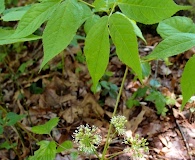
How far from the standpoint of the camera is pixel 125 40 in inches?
33.0

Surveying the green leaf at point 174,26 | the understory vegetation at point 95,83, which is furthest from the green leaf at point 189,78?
the green leaf at point 174,26

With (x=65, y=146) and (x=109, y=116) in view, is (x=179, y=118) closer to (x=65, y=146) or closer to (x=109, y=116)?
(x=109, y=116)

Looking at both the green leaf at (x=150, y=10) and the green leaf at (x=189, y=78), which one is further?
the green leaf at (x=189, y=78)

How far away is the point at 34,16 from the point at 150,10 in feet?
1.15

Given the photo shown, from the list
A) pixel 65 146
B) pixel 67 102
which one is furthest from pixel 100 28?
pixel 67 102

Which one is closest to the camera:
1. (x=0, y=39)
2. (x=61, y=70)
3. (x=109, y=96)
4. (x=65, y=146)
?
(x=0, y=39)

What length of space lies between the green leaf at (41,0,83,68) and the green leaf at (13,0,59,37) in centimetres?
3

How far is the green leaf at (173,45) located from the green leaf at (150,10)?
0.13 metres

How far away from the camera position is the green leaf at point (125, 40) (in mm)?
835

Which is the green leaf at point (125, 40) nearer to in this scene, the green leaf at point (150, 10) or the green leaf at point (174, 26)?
the green leaf at point (150, 10)

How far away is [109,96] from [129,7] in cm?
156

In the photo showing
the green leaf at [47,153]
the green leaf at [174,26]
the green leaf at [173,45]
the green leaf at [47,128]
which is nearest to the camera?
the green leaf at [173,45]

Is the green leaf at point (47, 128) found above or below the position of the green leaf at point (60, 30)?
below

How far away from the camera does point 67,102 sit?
2.46m
